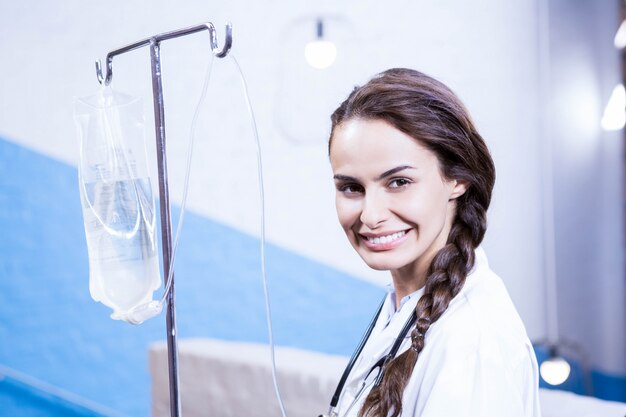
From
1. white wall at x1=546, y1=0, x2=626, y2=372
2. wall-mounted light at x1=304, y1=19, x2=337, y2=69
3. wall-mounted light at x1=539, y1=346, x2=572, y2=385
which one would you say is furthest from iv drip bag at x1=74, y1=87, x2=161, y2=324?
white wall at x1=546, y1=0, x2=626, y2=372

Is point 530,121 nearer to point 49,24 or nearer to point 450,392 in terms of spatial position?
point 49,24

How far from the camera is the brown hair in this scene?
97cm

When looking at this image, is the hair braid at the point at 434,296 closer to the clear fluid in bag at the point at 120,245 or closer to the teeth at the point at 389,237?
the teeth at the point at 389,237

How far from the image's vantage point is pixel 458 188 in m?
1.09

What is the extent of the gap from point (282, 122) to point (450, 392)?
2268mm

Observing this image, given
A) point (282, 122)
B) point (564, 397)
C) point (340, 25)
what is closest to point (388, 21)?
point (340, 25)

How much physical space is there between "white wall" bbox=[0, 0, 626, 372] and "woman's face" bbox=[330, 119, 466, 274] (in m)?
1.91

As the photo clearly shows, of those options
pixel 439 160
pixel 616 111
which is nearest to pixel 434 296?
pixel 439 160

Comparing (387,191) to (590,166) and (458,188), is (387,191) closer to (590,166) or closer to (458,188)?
(458,188)

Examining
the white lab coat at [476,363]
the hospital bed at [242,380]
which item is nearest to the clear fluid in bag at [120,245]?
the white lab coat at [476,363]

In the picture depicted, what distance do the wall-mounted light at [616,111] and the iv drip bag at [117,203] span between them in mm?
2514

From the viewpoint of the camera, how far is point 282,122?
9.91 ft

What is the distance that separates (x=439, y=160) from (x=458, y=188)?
75 mm

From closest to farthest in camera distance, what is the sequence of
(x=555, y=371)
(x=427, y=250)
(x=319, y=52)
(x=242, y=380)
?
(x=427, y=250), (x=242, y=380), (x=319, y=52), (x=555, y=371)
